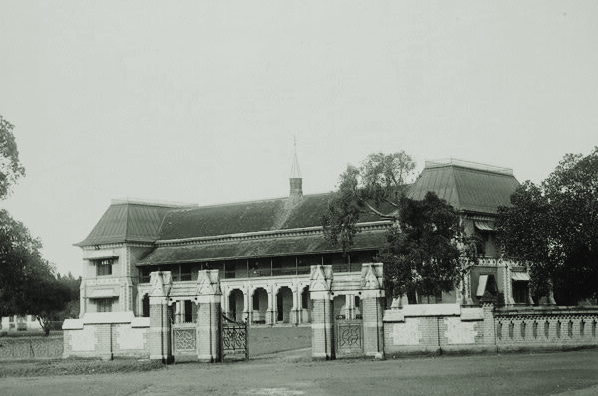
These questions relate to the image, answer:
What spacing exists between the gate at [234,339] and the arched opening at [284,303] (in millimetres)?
36916

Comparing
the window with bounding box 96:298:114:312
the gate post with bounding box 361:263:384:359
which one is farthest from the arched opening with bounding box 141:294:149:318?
the gate post with bounding box 361:263:384:359

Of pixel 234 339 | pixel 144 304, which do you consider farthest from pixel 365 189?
pixel 144 304

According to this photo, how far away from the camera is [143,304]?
76.6m

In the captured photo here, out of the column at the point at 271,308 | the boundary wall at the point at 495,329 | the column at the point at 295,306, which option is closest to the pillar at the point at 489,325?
the boundary wall at the point at 495,329

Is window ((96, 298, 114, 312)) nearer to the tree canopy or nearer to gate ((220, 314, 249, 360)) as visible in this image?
the tree canopy

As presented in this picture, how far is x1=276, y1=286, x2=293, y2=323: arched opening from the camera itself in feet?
229

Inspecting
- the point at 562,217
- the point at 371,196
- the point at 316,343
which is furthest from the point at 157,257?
the point at 316,343

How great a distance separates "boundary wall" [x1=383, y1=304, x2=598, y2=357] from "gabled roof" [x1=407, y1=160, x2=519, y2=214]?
1318 inches

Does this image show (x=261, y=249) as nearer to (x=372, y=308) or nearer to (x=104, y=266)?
(x=104, y=266)

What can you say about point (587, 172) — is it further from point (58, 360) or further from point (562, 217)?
point (58, 360)

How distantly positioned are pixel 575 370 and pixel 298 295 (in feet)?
150

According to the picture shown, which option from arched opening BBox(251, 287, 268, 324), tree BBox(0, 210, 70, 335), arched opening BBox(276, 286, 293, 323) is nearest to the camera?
tree BBox(0, 210, 70, 335)

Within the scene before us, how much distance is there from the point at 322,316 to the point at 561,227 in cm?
2045

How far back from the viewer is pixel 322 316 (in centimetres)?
2983
